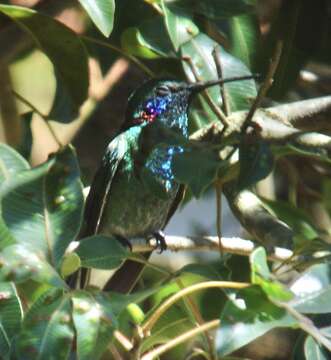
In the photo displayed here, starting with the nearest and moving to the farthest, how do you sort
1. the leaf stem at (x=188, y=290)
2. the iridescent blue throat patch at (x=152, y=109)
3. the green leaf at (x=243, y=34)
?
the leaf stem at (x=188, y=290) < the green leaf at (x=243, y=34) < the iridescent blue throat patch at (x=152, y=109)

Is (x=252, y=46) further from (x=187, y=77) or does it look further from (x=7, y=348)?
(x=7, y=348)

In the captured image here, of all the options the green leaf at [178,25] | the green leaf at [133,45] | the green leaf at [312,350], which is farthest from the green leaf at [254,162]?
the green leaf at [133,45]

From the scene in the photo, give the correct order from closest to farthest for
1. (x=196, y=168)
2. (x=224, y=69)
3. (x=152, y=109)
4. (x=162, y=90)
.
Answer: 1. (x=196, y=168)
2. (x=224, y=69)
3. (x=162, y=90)
4. (x=152, y=109)

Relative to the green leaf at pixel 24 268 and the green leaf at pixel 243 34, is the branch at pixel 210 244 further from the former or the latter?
the green leaf at pixel 24 268

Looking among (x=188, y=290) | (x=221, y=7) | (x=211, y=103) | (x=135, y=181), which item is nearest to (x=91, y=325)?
(x=188, y=290)

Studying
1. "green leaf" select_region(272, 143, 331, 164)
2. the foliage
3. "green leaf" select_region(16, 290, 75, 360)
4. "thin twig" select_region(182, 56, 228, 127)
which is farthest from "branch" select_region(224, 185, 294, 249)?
"green leaf" select_region(16, 290, 75, 360)

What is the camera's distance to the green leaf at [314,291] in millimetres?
1574

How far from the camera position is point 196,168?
1734 millimetres

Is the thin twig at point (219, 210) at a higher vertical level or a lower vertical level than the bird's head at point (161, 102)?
higher

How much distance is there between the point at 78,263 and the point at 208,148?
0.31 metres

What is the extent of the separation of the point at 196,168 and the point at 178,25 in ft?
2.38

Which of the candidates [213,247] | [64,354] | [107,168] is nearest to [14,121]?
[107,168]

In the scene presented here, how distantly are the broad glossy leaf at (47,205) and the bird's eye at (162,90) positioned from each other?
140 centimetres

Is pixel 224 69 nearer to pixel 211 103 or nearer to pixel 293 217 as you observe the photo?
pixel 211 103
